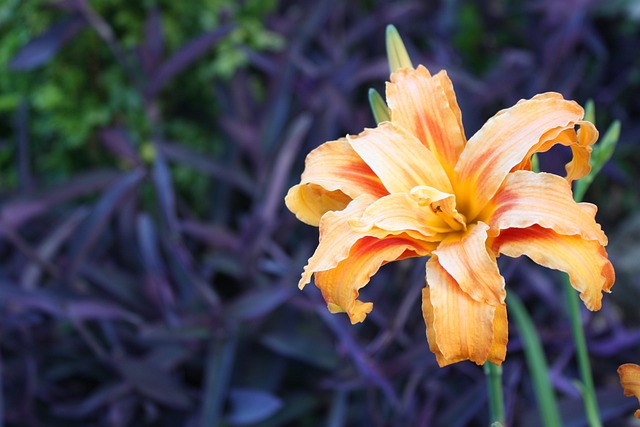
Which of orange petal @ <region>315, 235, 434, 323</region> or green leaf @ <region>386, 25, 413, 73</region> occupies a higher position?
green leaf @ <region>386, 25, 413, 73</region>

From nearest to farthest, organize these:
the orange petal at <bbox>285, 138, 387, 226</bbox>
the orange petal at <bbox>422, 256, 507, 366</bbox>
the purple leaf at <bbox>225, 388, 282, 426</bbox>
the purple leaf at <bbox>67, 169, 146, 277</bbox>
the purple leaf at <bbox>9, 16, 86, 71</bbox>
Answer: the orange petal at <bbox>422, 256, 507, 366</bbox> → the orange petal at <bbox>285, 138, 387, 226</bbox> → the purple leaf at <bbox>225, 388, 282, 426</bbox> → the purple leaf at <bbox>67, 169, 146, 277</bbox> → the purple leaf at <bbox>9, 16, 86, 71</bbox>

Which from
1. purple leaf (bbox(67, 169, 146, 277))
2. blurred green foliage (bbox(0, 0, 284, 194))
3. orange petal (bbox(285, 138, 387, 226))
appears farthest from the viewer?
blurred green foliage (bbox(0, 0, 284, 194))

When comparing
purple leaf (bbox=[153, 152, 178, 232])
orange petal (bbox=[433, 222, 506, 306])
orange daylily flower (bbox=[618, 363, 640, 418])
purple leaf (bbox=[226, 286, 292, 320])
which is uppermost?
purple leaf (bbox=[153, 152, 178, 232])

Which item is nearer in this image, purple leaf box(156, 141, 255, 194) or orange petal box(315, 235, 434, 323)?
orange petal box(315, 235, 434, 323)

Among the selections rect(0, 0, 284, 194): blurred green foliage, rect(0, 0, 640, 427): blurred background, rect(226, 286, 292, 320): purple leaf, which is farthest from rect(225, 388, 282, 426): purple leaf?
rect(0, 0, 284, 194): blurred green foliage

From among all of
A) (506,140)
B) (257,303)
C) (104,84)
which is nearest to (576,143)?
(506,140)

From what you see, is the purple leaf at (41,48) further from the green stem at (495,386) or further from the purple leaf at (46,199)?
the green stem at (495,386)

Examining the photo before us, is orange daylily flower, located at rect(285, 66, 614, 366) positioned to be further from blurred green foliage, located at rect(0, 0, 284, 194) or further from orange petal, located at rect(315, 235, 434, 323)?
blurred green foliage, located at rect(0, 0, 284, 194)

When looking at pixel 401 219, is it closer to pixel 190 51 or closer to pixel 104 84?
pixel 190 51
